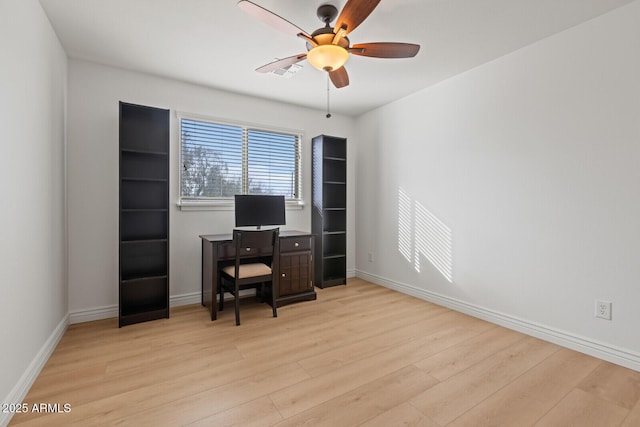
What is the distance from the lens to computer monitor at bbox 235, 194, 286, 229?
348cm

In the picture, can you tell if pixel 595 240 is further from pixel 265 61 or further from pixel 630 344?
pixel 265 61

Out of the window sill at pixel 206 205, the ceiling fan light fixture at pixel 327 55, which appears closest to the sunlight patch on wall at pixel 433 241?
the ceiling fan light fixture at pixel 327 55

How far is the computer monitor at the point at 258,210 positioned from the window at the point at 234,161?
1.15 feet

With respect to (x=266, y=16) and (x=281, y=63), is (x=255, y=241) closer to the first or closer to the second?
(x=281, y=63)

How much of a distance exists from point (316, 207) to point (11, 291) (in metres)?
3.16

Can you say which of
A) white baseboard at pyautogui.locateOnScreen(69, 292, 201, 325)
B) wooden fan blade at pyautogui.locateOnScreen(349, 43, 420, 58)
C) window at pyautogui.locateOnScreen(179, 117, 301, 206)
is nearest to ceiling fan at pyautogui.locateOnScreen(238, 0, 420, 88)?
wooden fan blade at pyautogui.locateOnScreen(349, 43, 420, 58)

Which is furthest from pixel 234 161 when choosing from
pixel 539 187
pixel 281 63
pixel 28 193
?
pixel 539 187

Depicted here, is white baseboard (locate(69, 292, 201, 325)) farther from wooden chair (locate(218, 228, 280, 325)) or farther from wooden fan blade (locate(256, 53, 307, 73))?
wooden fan blade (locate(256, 53, 307, 73))

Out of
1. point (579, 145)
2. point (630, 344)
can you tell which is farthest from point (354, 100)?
point (630, 344)

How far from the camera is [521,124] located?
107 inches

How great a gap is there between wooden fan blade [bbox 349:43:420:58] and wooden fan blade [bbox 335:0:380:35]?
0.66 feet

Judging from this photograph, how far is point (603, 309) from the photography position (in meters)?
2.26

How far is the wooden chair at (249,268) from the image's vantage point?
2898 mm

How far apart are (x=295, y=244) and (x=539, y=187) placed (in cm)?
251
